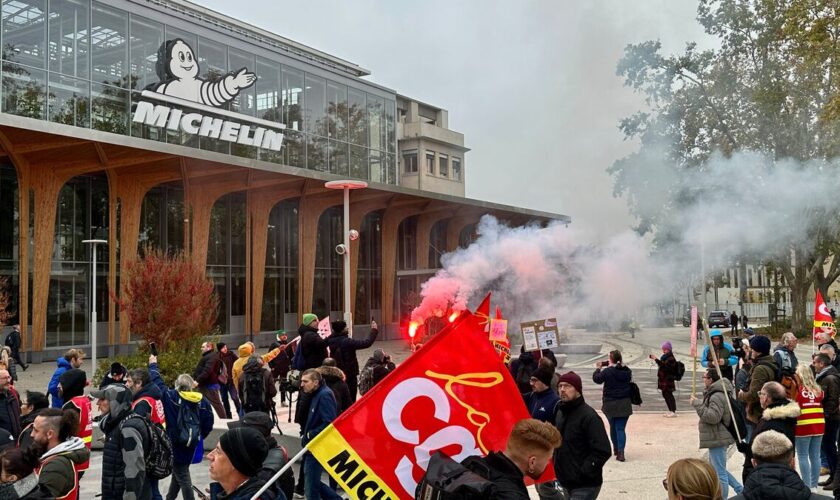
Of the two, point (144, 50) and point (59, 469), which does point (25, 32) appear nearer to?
point (144, 50)

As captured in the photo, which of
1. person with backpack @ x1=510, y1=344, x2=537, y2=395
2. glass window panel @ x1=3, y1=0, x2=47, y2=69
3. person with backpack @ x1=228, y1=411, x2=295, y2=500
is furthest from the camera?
glass window panel @ x1=3, y1=0, x2=47, y2=69

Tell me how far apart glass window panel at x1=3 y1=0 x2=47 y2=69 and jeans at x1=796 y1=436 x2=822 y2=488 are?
1125 inches

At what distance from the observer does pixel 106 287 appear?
30844 millimetres

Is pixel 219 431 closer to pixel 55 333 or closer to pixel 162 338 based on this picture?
pixel 162 338

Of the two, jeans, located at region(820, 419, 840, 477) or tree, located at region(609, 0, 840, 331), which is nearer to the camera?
jeans, located at region(820, 419, 840, 477)

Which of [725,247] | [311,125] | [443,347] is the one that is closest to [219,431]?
[443,347]

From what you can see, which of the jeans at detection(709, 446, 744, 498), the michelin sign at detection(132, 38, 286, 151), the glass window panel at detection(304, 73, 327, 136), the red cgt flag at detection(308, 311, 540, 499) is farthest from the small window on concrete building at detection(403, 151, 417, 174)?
the red cgt flag at detection(308, 311, 540, 499)

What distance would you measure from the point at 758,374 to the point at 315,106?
3369 centimetres

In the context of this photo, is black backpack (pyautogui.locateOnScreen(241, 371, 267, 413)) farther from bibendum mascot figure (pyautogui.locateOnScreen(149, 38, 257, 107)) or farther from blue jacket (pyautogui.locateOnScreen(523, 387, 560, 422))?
bibendum mascot figure (pyautogui.locateOnScreen(149, 38, 257, 107))

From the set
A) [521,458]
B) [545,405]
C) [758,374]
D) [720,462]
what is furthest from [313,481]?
[758,374]

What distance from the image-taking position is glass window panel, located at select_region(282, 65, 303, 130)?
123 ft

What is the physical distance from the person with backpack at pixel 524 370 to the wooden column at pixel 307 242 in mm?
27586

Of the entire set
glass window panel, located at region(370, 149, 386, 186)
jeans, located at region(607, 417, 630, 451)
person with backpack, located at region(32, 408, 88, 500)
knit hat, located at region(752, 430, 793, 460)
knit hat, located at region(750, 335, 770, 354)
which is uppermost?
glass window panel, located at region(370, 149, 386, 186)

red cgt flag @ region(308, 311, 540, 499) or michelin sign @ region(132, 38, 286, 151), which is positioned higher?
michelin sign @ region(132, 38, 286, 151)
